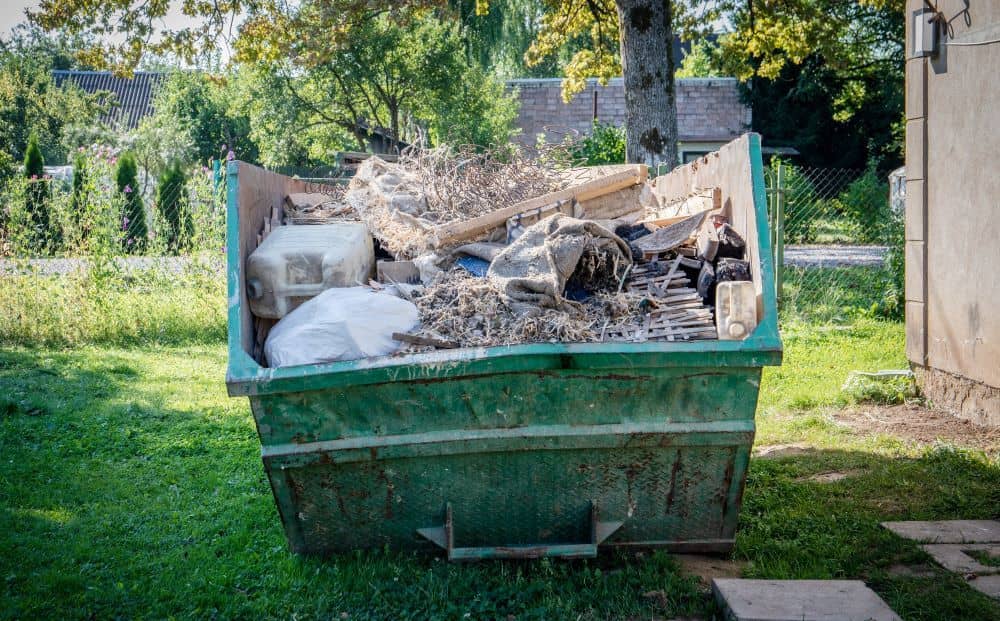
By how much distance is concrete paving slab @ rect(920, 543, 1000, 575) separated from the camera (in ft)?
12.1

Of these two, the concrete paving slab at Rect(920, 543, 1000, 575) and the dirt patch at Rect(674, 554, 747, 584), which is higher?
the dirt patch at Rect(674, 554, 747, 584)

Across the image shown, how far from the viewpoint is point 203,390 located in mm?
7328

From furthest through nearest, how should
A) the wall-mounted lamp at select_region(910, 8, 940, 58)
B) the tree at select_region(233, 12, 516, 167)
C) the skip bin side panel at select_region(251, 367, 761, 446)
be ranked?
the tree at select_region(233, 12, 516, 167) → the wall-mounted lamp at select_region(910, 8, 940, 58) → the skip bin side panel at select_region(251, 367, 761, 446)

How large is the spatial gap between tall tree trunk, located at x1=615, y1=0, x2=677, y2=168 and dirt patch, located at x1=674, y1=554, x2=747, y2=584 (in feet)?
24.4

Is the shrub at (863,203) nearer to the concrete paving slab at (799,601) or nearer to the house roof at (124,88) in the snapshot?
the concrete paving slab at (799,601)

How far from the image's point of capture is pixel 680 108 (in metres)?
26.4

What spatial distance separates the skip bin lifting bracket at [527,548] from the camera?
3418 millimetres

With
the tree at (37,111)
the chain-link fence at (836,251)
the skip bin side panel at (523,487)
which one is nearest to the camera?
the skip bin side panel at (523,487)

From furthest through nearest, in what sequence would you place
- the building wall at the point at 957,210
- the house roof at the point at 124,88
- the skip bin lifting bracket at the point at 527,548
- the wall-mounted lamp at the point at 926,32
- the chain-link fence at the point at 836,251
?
the house roof at the point at 124,88 < the chain-link fence at the point at 836,251 < the wall-mounted lamp at the point at 926,32 < the building wall at the point at 957,210 < the skip bin lifting bracket at the point at 527,548

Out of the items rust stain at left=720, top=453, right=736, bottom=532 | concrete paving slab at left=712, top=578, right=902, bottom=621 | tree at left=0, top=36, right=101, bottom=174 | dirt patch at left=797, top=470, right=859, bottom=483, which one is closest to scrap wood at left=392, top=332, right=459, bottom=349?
rust stain at left=720, top=453, right=736, bottom=532

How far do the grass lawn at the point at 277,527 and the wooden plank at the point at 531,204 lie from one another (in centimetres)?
164

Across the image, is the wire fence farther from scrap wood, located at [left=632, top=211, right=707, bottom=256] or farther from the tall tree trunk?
scrap wood, located at [left=632, top=211, right=707, bottom=256]

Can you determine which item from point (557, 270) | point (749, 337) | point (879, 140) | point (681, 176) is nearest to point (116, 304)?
point (681, 176)

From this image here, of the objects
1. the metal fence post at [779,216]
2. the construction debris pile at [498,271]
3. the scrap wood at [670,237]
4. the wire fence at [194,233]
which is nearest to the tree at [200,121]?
the wire fence at [194,233]
